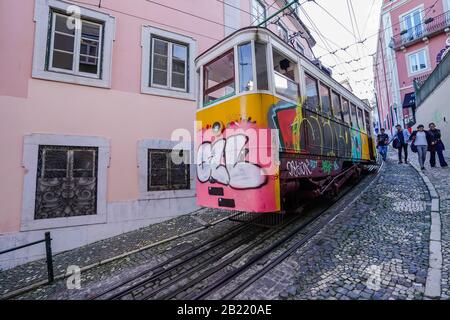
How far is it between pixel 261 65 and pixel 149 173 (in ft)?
14.3

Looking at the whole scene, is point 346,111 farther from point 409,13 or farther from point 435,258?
point 409,13

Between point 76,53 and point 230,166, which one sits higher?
point 76,53

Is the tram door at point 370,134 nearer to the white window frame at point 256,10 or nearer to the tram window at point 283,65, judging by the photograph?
the white window frame at point 256,10

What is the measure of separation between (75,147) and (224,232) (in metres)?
4.34

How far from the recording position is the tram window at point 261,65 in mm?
4074

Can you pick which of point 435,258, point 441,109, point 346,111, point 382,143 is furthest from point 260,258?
point 441,109

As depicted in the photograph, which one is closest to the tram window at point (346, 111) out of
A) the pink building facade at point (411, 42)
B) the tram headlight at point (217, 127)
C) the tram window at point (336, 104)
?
the tram window at point (336, 104)

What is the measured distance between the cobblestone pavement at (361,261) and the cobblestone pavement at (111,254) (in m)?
2.45

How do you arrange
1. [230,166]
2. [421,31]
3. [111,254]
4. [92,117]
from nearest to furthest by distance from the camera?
[230,166] < [111,254] < [92,117] < [421,31]

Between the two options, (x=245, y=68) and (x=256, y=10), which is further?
(x=256, y=10)

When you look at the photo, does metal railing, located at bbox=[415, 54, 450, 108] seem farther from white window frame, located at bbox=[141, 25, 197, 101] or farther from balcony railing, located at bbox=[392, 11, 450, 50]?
white window frame, located at bbox=[141, 25, 197, 101]

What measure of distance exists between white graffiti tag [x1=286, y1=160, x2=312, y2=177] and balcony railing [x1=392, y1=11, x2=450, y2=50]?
2187 centimetres

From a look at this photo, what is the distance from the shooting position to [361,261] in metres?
3.20

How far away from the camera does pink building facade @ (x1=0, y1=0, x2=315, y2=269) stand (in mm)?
5227
